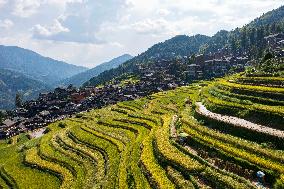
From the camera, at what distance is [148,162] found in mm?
47062

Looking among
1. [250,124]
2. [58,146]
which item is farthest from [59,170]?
[250,124]

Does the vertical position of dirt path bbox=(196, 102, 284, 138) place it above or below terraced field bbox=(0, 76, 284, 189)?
above

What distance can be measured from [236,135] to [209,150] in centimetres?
589

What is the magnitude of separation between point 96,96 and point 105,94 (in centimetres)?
360

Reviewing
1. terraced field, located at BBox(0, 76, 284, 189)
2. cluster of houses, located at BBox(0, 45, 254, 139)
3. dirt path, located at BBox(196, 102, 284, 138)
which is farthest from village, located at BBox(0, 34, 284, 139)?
dirt path, located at BBox(196, 102, 284, 138)

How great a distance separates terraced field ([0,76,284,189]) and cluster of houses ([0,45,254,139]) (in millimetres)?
48327

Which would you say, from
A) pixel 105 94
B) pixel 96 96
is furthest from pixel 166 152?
pixel 105 94

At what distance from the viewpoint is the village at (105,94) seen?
131 m

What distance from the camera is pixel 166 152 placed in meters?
47.8

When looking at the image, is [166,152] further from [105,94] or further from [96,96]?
[105,94]

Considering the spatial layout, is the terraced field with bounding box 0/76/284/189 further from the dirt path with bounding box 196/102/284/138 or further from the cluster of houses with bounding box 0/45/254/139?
the cluster of houses with bounding box 0/45/254/139

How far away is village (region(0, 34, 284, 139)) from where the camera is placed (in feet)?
431

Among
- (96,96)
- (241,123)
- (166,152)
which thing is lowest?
(96,96)

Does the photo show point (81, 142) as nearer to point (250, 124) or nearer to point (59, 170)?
point (59, 170)
